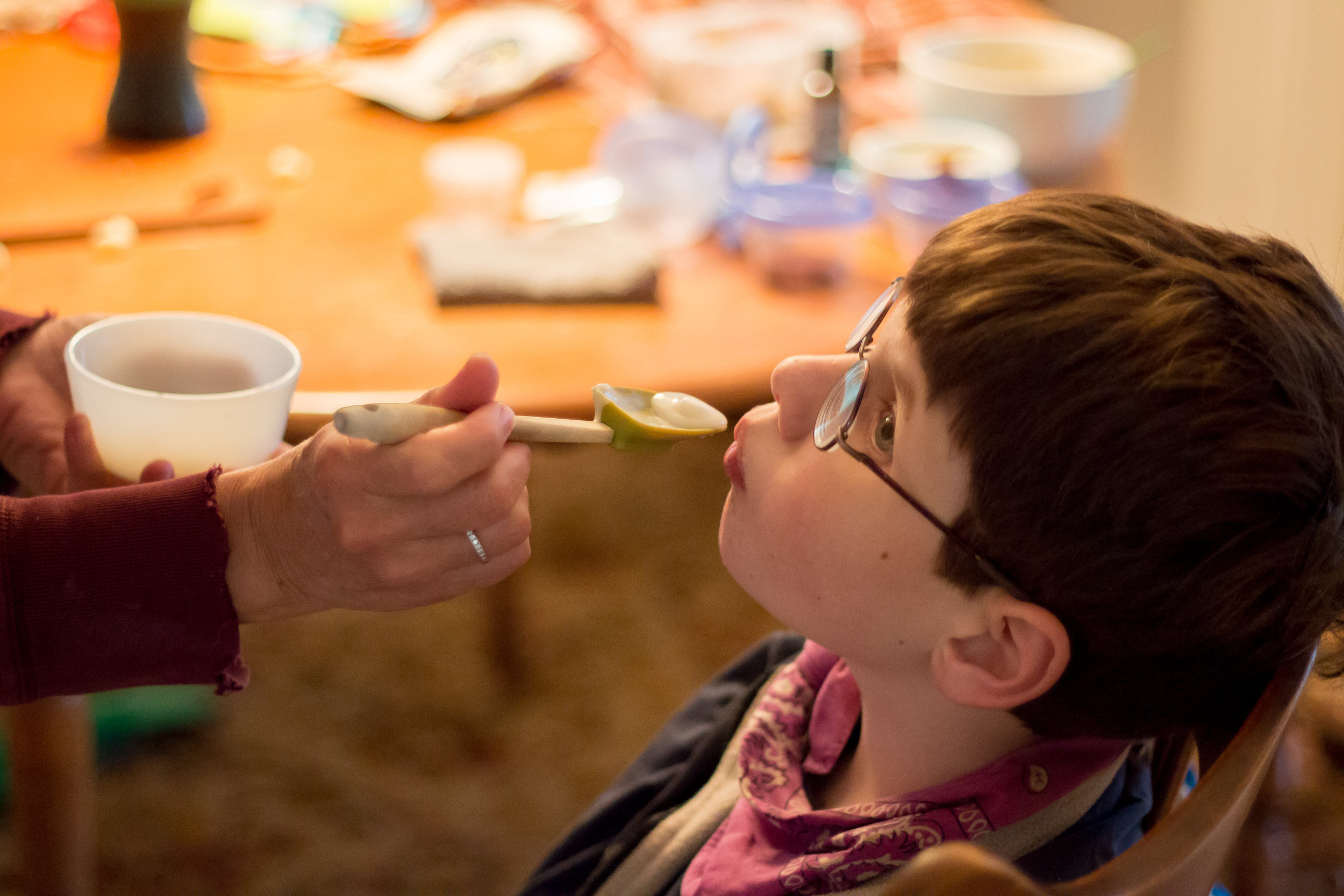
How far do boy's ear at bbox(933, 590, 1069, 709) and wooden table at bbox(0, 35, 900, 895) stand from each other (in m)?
0.49

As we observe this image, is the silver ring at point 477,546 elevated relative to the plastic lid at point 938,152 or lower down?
lower down

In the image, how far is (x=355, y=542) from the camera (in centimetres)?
80

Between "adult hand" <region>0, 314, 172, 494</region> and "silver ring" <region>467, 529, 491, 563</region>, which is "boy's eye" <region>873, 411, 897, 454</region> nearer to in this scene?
"silver ring" <region>467, 529, 491, 563</region>

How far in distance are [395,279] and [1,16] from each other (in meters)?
1.04

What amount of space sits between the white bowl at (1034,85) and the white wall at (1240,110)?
0.81 metres

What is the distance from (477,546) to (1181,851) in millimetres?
455

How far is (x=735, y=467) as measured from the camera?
0.89 metres

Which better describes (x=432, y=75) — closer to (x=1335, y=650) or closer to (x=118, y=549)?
(x=118, y=549)

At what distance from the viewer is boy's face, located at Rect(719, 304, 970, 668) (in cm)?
79

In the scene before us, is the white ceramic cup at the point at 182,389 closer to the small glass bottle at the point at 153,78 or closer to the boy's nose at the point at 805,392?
the boy's nose at the point at 805,392

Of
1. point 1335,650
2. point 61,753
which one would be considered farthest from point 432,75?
point 1335,650

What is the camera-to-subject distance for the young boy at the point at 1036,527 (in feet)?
2.32

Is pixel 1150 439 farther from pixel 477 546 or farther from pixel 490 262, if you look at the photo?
pixel 490 262

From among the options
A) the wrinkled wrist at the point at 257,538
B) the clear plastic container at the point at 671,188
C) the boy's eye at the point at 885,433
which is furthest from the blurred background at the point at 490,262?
the boy's eye at the point at 885,433
